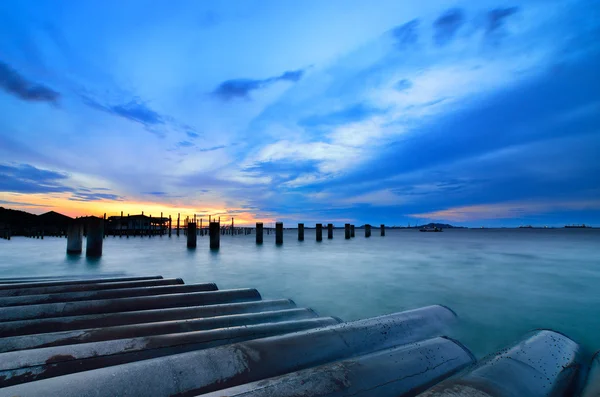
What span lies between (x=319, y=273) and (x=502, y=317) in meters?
7.74

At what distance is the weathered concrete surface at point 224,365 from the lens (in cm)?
219

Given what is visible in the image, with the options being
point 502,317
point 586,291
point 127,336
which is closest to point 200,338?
point 127,336

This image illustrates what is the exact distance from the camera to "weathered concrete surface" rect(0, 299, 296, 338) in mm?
3664

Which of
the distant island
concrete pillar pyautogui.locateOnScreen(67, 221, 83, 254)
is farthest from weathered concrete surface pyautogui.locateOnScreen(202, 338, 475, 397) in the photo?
the distant island

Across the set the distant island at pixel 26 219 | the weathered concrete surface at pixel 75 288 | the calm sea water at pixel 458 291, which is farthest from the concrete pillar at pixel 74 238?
the distant island at pixel 26 219

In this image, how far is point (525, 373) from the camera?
120 inches

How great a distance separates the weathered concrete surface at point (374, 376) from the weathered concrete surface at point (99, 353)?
1.19m

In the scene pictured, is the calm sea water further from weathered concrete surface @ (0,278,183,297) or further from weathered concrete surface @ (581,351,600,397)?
weathered concrete surface @ (0,278,183,297)

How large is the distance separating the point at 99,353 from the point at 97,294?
305 centimetres

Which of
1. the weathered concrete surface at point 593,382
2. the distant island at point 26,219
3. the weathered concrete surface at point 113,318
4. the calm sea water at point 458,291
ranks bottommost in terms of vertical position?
the calm sea water at point 458,291

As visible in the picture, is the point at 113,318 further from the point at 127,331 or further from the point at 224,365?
the point at 224,365

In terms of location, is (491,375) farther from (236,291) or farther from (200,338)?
(236,291)

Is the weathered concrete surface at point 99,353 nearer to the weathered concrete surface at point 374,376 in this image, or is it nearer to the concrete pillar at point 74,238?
the weathered concrete surface at point 374,376

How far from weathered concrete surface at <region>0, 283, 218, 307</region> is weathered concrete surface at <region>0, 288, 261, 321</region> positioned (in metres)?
0.54
